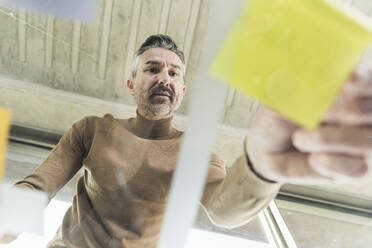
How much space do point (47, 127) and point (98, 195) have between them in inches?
13.1

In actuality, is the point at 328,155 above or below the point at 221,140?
above

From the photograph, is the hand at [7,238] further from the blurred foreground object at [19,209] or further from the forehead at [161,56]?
the forehead at [161,56]

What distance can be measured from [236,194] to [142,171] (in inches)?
8.2

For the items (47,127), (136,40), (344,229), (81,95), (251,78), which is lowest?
(344,229)

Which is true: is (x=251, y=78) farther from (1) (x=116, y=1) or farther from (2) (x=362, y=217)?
(2) (x=362, y=217)

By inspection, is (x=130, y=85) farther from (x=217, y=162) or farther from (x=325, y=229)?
(x=325, y=229)

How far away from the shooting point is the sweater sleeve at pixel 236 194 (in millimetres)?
433

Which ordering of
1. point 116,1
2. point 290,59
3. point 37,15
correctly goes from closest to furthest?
point 290,59 → point 37,15 → point 116,1

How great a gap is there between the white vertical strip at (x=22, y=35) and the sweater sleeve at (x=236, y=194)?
45 cm

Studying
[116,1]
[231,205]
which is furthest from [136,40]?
[231,205]

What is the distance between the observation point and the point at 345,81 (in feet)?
0.89

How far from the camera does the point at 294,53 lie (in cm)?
27

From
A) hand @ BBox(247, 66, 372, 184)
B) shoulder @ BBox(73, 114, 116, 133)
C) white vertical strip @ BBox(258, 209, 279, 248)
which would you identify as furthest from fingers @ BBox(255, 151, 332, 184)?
white vertical strip @ BBox(258, 209, 279, 248)

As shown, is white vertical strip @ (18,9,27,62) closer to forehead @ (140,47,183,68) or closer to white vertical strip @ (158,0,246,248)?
forehead @ (140,47,183,68)
